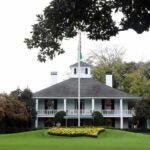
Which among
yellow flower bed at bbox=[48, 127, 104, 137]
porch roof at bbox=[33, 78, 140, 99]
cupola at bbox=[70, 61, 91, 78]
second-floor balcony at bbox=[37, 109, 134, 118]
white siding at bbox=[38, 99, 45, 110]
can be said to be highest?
cupola at bbox=[70, 61, 91, 78]

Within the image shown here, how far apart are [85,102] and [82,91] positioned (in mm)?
1700

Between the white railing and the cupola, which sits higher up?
the cupola

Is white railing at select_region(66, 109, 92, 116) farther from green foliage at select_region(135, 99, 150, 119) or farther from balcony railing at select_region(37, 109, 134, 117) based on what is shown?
green foliage at select_region(135, 99, 150, 119)

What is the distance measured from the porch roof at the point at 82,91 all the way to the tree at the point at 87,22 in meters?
49.4

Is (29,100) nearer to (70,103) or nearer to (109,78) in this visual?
(70,103)

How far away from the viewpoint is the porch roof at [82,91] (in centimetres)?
6669

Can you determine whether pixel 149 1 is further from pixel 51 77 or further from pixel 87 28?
pixel 51 77

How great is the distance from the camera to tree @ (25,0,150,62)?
53.7 ft

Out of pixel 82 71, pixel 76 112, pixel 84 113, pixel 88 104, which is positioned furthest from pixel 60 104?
pixel 82 71

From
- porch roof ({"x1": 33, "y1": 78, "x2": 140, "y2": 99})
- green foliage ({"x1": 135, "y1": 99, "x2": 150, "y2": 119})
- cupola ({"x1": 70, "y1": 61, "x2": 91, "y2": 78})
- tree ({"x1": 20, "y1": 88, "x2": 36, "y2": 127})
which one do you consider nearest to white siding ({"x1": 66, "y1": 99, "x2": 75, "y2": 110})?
porch roof ({"x1": 33, "y1": 78, "x2": 140, "y2": 99})

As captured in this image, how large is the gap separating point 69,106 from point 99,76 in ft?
48.1

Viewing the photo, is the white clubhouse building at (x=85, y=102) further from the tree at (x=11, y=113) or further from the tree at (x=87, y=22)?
the tree at (x=87, y=22)

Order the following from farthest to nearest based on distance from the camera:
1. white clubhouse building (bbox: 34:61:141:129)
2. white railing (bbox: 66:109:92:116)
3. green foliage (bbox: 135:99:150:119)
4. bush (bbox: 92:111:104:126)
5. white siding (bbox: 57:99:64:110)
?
white siding (bbox: 57:99:64:110)
white clubhouse building (bbox: 34:61:141:129)
white railing (bbox: 66:109:92:116)
green foliage (bbox: 135:99:150:119)
bush (bbox: 92:111:104:126)

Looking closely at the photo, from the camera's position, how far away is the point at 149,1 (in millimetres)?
16156
